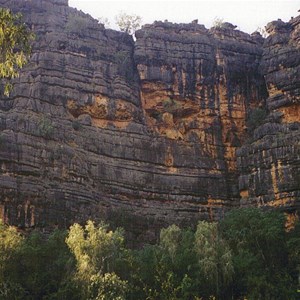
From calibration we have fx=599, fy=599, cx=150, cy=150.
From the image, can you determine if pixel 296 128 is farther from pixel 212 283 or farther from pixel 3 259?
A: pixel 3 259

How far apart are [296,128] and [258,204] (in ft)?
21.0

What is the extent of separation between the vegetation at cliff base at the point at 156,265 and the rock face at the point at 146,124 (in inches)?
232

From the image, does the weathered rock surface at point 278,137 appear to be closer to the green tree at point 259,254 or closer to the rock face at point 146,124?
the rock face at point 146,124

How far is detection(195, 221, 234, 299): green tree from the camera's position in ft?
99.0

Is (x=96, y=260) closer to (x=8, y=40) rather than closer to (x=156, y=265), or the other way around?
(x=156, y=265)

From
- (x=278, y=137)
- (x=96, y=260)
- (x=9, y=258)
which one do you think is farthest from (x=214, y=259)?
(x=278, y=137)

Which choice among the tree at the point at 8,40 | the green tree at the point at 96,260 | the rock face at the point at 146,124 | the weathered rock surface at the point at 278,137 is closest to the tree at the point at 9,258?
the green tree at the point at 96,260

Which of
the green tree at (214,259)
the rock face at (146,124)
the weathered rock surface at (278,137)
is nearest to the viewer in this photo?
the green tree at (214,259)

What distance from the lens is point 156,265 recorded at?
3055 centimetres

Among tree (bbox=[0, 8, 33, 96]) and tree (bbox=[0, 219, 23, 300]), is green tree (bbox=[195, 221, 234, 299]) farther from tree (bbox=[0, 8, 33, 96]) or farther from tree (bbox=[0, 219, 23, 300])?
tree (bbox=[0, 8, 33, 96])

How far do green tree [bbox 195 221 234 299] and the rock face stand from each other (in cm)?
908

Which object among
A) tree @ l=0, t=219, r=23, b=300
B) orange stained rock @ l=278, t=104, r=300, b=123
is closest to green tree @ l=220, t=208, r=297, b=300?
orange stained rock @ l=278, t=104, r=300, b=123

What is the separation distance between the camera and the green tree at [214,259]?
99.0 ft

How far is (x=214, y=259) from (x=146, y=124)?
17.7m
